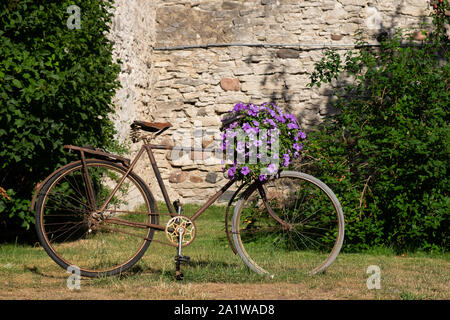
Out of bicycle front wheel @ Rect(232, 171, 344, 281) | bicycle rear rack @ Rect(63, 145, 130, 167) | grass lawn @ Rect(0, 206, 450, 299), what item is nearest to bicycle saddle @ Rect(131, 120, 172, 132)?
bicycle rear rack @ Rect(63, 145, 130, 167)

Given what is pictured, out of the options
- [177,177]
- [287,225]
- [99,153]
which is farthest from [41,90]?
[177,177]

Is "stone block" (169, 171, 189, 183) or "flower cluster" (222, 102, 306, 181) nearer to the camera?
"flower cluster" (222, 102, 306, 181)

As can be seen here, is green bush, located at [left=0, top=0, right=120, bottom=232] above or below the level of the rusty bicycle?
above

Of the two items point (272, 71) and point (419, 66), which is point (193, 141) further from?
point (419, 66)

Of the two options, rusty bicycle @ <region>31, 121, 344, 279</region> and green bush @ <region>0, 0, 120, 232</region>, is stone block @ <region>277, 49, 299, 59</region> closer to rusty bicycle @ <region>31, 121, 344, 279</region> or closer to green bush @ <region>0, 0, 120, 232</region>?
green bush @ <region>0, 0, 120, 232</region>

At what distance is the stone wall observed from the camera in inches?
331

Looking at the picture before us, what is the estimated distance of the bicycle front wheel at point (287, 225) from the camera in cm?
367

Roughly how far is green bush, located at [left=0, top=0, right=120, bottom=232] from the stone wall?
3.43 metres

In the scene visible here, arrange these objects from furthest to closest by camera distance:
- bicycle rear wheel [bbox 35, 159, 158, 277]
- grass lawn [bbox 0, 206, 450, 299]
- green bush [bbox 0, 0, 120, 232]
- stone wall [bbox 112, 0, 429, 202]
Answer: stone wall [bbox 112, 0, 429, 202] → green bush [bbox 0, 0, 120, 232] → bicycle rear wheel [bbox 35, 159, 158, 277] → grass lawn [bbox 0, 206, 450, 299]

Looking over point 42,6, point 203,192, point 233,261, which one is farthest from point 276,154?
point 203,192

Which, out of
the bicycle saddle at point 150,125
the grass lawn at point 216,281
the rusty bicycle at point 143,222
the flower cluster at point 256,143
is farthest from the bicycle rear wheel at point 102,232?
the flower cluster at point 256,143

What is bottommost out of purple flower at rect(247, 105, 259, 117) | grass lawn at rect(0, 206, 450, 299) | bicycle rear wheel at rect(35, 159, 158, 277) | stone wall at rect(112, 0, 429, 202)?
grass lawn at rect(0, 206, 450, 299)

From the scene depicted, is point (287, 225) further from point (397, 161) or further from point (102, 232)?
point (397, 161)

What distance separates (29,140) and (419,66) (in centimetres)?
401
